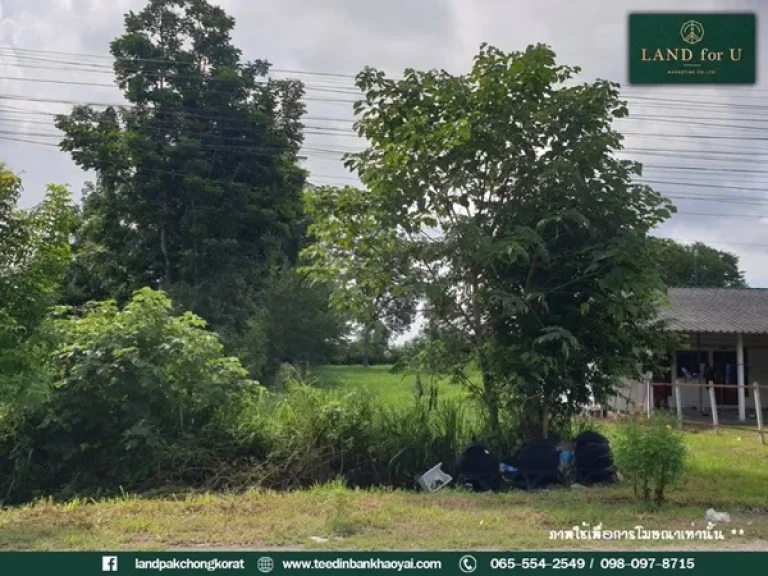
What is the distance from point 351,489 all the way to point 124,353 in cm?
304

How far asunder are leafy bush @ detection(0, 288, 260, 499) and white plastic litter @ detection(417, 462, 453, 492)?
2.07 meters

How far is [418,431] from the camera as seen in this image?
9.34 metres

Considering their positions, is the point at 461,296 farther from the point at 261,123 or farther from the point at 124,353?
the point at 261,123

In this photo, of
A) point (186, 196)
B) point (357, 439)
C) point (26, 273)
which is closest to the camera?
point (26, 273)

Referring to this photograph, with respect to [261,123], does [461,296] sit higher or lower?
lower

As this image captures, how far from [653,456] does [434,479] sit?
2.48 metres

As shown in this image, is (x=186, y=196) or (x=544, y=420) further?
(x=186, y=196)

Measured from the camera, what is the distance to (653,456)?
23.4ft
